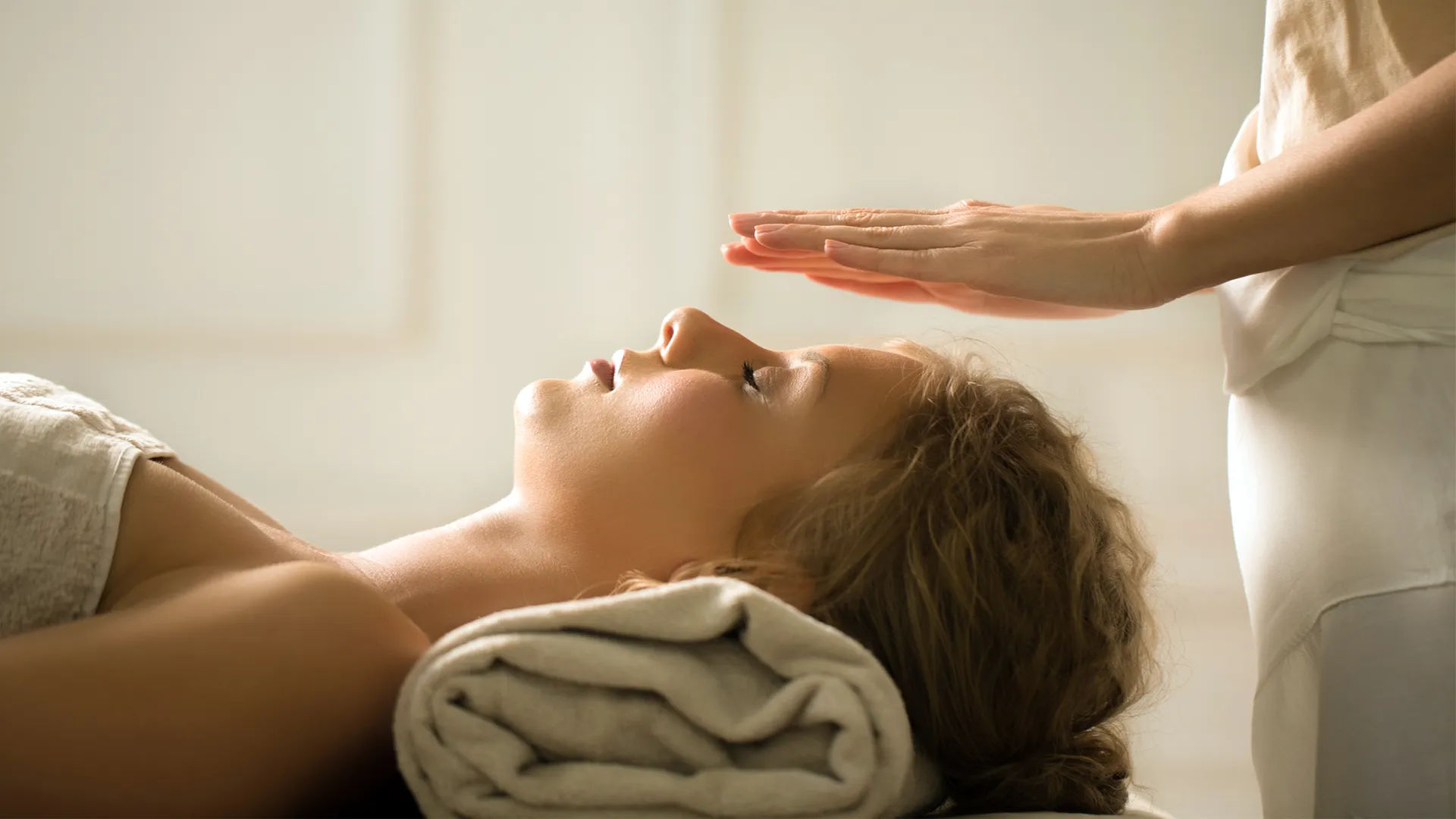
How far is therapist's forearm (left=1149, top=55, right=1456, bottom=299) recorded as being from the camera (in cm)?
96

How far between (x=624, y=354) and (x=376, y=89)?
142 cm

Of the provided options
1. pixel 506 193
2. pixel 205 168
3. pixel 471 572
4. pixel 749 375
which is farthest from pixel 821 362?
pixel 205 168

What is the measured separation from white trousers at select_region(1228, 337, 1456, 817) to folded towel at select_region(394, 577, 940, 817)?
0.46 meters

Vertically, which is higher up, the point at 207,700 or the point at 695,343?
the point at 695,343

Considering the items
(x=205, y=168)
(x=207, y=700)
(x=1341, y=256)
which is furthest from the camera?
(x=205, y=168)

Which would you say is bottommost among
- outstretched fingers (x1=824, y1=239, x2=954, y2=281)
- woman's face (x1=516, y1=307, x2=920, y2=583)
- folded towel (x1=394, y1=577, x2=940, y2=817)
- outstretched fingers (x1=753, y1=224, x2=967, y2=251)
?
folded towel (x1=394, y1=577, x2=940, y2=817)

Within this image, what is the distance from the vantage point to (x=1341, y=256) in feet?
3.51

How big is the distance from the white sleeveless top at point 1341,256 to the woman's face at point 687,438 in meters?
0.34

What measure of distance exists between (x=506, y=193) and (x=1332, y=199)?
169 cm

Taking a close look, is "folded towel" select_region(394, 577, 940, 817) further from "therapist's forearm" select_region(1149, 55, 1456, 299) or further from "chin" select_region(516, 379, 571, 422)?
"therapist's forearm" select_region(1149, 55, 1456, 299)

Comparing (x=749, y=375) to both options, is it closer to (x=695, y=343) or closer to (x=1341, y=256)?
(x=695, y=343)

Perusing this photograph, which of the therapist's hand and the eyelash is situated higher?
the therapist's hand

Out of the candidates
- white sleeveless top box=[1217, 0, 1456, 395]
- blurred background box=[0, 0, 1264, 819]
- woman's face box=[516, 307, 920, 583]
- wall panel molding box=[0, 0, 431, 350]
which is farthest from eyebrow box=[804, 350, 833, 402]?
wall panel molding box=[0, 0, 431, 350]

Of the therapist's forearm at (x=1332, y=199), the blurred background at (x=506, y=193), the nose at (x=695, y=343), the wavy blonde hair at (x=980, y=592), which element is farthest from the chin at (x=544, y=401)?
the blurred background at (x=506, y=193)
